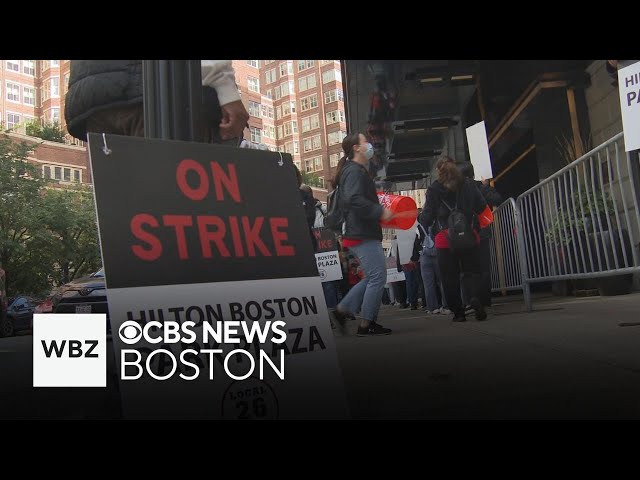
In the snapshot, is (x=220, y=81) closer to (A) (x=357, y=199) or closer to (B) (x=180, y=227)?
(B) (x=180, y=227)

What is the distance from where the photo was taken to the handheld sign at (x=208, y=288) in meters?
1.67

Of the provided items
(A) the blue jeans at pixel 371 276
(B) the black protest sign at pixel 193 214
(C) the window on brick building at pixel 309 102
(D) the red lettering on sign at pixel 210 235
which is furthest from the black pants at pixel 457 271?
(C) the window on brick building at pixel 309 102

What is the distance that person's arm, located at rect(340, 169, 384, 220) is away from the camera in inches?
200

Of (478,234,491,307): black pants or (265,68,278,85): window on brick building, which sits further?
(265,68,278,85): window on brick building

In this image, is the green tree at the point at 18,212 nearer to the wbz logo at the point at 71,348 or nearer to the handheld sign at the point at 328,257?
the handheld sign at the point at 328,257

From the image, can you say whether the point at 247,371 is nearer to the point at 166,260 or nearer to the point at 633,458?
the point at 166,260

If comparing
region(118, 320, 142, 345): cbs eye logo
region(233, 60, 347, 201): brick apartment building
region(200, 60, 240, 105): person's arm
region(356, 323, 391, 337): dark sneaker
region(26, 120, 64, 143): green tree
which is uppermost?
region(233, 60, 347, 201): brick apartment building

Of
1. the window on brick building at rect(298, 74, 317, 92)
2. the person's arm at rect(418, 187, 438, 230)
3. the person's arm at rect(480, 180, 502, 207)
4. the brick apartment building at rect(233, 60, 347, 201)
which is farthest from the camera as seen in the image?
the window on brick building at rect(298, 74, 317, 92)

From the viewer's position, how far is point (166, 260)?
69.7 inches

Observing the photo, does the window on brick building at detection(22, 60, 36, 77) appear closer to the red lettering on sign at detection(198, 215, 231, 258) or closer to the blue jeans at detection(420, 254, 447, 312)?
the blue jeans at detection(420, 254, 447, 312)

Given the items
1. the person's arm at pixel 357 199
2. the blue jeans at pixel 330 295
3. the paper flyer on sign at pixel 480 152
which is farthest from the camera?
the blue jeans at pixel 330 295

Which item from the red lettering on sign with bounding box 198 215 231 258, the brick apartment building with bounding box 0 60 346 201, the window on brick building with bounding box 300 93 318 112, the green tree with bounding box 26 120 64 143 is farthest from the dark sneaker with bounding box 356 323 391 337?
the window on brick building with bounding box 300 93 318 112

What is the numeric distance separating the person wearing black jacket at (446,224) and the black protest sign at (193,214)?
398 centimetres

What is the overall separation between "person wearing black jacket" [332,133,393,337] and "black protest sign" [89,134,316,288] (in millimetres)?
3046
